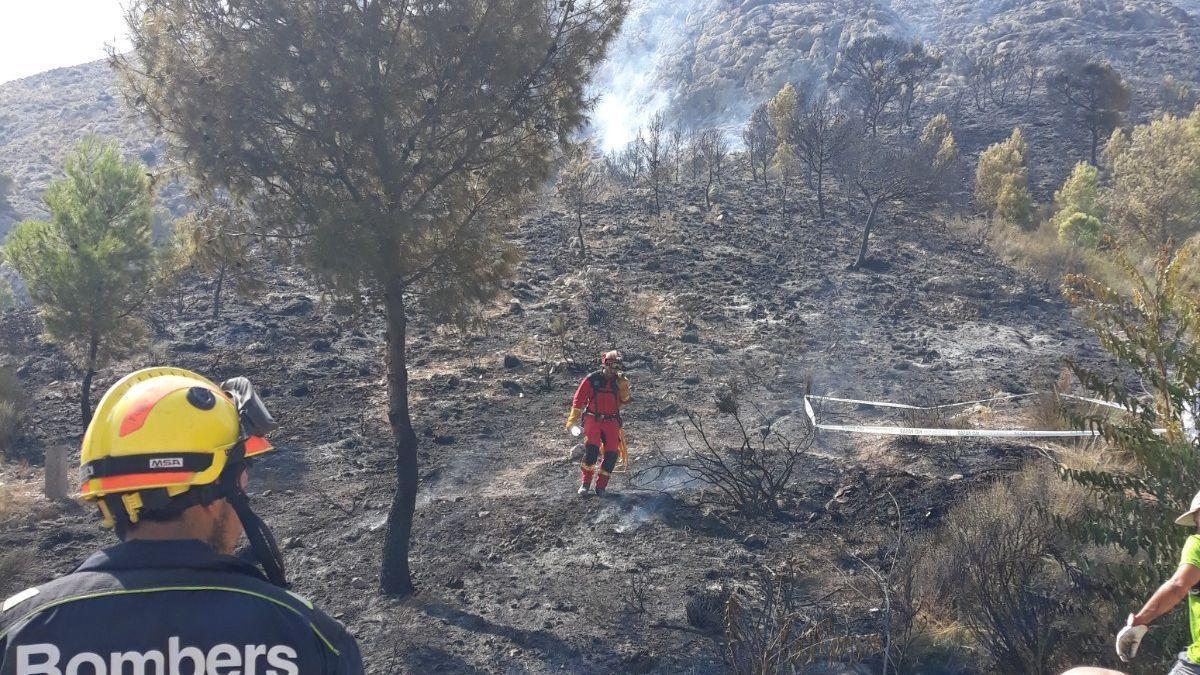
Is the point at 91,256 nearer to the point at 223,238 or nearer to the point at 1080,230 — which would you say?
the point at 223,238

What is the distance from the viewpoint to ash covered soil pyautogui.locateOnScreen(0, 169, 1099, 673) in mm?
6055

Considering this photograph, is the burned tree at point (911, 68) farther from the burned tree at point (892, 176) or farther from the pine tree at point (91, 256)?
the pine tree at point (91, 256)

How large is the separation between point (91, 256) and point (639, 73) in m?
84.6

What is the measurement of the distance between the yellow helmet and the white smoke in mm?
54943

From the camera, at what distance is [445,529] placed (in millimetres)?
7871

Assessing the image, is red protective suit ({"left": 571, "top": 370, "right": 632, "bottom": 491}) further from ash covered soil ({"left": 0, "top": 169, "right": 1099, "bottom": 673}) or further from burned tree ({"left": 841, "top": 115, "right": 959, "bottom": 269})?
burned tree ({"left": 841, "top": 115, "right": 959, "bottom": 269})

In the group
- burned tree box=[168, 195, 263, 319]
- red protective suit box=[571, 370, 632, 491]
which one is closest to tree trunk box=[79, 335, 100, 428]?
burned tree box=[168, 195, 263, 319]

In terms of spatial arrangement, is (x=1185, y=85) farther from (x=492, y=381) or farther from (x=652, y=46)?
(x=652, y=46)

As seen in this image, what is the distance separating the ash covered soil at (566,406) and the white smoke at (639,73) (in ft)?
122

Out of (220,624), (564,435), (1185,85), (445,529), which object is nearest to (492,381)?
(564,435)

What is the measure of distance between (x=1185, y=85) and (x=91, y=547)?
55.6 m

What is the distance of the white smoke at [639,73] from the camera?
66.0 m

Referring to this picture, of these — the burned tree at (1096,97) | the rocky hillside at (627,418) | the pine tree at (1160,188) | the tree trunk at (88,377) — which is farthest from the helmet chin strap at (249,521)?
the burned tree at (1096,97)

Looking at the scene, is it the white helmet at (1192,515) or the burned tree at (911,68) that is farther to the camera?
the burned tree at (911,68)
